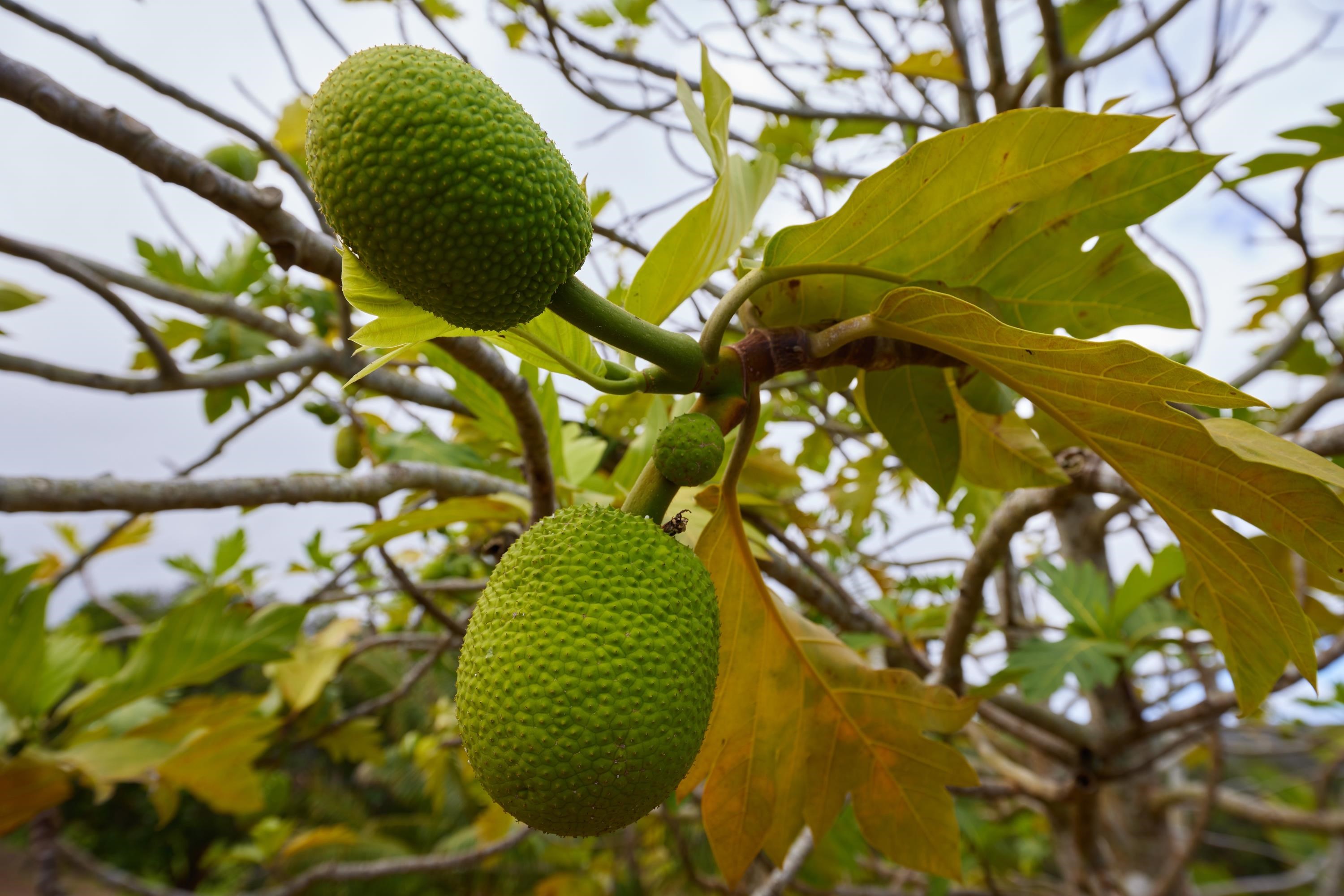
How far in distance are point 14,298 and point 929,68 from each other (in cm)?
260

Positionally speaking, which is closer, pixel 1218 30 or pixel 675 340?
pixel 675 340

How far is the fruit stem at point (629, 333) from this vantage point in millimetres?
733

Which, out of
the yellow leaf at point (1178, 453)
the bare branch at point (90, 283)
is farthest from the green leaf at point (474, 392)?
the yellow leaf at point (1178, 453)

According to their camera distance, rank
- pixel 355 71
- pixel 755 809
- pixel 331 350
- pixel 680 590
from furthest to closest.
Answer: pixel 331 350 → pixel 755 809 → pixel 680 590 → pixel 355 71

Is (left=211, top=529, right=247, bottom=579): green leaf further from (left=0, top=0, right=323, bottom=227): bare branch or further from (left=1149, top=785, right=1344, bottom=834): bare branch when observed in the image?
(left=1149, top=785, right=1344, bottom=834): bare branch

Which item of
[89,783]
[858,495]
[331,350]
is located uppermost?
[858,495]

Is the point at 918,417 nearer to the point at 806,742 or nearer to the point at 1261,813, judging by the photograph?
the point at 806,742

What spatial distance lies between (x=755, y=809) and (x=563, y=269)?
0.79 metres

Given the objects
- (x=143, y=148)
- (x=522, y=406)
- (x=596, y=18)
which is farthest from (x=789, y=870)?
(x=596, y=18)

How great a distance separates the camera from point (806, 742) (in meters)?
1.09

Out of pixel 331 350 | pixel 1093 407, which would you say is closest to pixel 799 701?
pixel 1093 407

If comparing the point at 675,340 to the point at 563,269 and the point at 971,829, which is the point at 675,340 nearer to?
the point at 563,269

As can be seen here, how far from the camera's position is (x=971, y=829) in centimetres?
222

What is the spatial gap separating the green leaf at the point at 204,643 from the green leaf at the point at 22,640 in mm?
225
